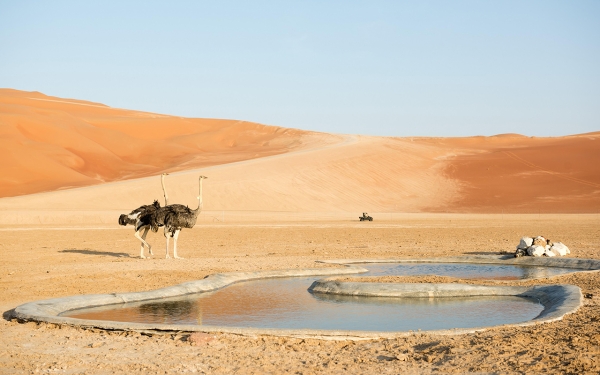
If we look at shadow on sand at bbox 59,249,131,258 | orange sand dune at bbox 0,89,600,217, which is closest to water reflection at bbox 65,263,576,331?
shadow on sand at bbox 59,249,131,258

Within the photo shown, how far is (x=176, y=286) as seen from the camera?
13.7 m

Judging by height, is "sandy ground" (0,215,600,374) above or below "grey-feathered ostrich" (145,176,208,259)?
below

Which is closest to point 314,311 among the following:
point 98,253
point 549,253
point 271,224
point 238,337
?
point 238,337

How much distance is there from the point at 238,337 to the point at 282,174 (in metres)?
54.0

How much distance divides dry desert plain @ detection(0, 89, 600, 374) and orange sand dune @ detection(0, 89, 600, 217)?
0.89 ft

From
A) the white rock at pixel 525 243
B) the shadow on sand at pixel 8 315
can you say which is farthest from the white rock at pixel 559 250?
the shadow on sand at pixel 8 315

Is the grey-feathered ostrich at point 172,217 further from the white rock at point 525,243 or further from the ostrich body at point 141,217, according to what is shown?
the white rock at point 525,243

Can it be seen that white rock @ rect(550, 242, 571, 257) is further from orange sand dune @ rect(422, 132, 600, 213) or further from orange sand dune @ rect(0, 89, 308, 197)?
orange sand dune @ rect(0, 89, 308, 197)

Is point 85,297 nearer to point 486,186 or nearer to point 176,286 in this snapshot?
point 176,286

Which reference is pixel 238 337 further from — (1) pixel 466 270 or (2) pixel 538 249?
(2) pixel 538 249

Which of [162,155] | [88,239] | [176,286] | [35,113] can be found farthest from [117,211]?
[35,113]

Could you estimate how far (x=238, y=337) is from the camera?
9312mm

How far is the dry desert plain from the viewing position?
8297mm

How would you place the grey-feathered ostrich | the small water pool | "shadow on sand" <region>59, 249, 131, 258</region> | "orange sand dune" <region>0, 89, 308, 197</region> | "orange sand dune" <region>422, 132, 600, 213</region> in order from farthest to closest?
"orange sand dune" <region>0, 89, 308, 197</region> < "orange sand dune" <region>422, 132, 600, 213</region> < "shadow on sand" <region>59, 249, 131, 258</region> < the grey-feathered ostrich < the small water pool
